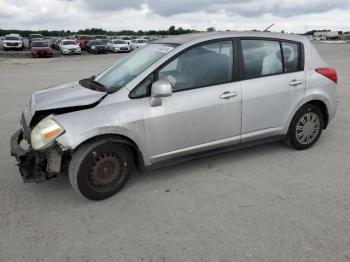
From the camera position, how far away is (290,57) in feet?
15.7

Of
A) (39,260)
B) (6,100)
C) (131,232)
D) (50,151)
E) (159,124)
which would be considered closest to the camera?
(39,260)

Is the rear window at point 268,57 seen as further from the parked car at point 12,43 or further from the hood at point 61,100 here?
the parked car at point 12,43

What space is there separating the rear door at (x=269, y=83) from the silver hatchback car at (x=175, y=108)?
0.01m

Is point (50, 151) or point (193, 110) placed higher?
point (193, 110)

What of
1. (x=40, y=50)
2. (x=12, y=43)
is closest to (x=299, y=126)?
(x=40, y=50)

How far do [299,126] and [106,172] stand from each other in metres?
2.79

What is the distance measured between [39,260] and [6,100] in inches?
289

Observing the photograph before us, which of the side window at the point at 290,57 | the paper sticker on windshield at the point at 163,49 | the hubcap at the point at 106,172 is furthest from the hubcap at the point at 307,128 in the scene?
the hubcap at the point at 106,172

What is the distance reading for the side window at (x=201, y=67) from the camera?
4.02 m

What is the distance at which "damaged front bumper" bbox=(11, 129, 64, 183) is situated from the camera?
357cm

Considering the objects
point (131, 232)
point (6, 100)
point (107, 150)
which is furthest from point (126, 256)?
point (6, 100)

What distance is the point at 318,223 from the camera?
3.25m

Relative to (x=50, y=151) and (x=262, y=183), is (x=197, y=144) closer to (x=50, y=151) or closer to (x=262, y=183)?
(x=262, y=183)

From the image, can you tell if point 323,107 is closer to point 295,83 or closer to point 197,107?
point 295,83
